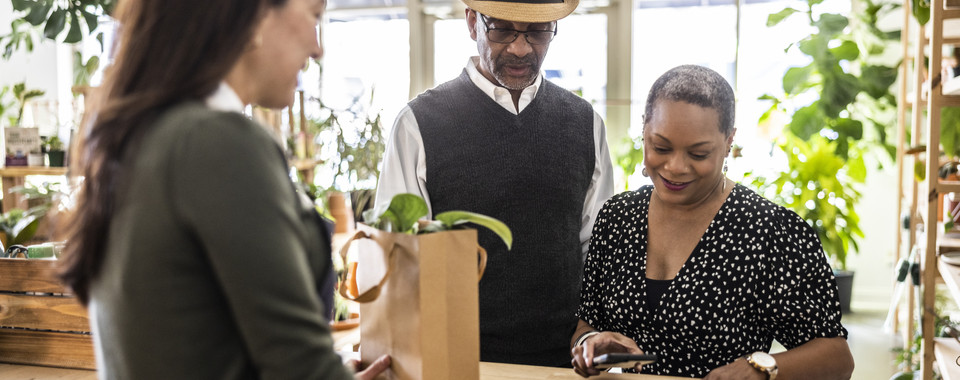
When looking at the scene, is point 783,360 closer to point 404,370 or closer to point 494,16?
point 404,370

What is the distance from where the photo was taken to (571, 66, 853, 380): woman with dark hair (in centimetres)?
141

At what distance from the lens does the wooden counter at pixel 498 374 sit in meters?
1.34

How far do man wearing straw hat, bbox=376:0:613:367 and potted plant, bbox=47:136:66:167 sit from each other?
248 centimetres

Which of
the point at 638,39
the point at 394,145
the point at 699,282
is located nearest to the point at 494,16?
the point at 394,145

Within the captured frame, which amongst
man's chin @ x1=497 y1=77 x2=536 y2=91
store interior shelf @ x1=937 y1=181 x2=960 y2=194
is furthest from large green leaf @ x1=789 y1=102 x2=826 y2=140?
man's chin @ x1=497 y1=77 x2=536 y2=91

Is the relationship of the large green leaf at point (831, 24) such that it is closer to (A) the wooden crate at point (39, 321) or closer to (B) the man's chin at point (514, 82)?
(B) the man's chin at point (514, 82)

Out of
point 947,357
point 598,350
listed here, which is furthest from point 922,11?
point 598,350

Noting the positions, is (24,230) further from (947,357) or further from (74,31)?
(947,357)

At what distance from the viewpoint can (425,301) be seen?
111 centimetres

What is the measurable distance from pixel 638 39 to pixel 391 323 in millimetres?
4541

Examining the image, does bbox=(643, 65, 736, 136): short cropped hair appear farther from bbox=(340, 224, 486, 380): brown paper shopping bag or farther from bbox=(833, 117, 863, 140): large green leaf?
bbox=(833, 117, 863, 140): large green leaf

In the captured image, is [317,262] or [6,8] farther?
[6,8]

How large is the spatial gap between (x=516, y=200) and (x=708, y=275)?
567 millimetres

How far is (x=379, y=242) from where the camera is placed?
118 cm
